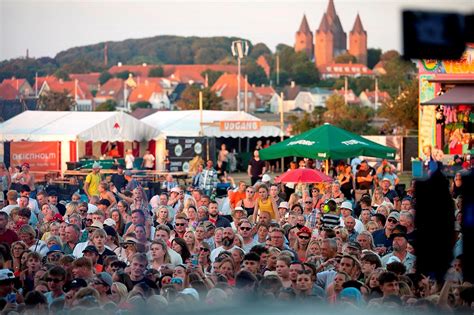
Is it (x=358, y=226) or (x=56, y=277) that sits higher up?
(x=56, y=277)

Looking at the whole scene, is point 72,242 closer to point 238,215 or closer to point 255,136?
point 238,215

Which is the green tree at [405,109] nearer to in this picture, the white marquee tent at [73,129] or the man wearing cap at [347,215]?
the white marquee tent at [73,129]

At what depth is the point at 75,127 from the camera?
32656mm

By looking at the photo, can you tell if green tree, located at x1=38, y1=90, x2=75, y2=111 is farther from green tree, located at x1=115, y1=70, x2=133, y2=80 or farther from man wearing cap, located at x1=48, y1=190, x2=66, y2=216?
man wearing cap, located at x1=48, y1=190, x2=66, y2=216

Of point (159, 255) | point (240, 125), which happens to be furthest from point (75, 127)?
point (159, 255)

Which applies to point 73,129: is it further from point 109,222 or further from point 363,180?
point 109,222

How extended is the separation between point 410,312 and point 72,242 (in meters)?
7.03

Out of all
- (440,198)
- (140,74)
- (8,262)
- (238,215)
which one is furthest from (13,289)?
(140,74)

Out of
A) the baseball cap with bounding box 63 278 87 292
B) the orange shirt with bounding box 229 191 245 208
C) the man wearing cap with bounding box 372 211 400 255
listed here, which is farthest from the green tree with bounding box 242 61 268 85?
the baseball cap with bounding box 63 278 87 292

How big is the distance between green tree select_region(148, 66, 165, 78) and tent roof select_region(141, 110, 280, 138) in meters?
91.2

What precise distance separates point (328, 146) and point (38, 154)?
557 inches

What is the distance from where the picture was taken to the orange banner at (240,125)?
36706mm

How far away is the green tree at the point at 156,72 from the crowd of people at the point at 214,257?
385ft

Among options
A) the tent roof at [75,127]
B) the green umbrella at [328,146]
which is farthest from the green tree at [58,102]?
the green umbrella at [328,146]
